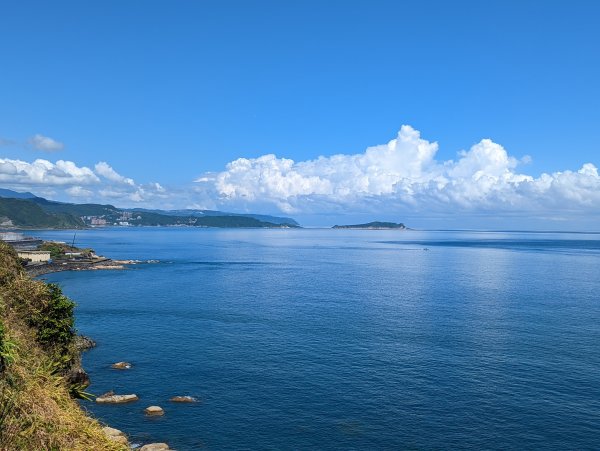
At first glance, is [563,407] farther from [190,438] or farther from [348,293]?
[348,293]

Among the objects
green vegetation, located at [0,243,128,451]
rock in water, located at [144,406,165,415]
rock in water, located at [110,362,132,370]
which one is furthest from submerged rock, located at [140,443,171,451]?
rock in water, located at [110,362,132,370]

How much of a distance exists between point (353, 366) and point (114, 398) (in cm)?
3354

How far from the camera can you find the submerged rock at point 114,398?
2255 inches

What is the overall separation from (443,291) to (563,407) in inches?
3316

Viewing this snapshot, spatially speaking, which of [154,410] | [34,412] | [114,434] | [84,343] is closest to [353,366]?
[154,410]

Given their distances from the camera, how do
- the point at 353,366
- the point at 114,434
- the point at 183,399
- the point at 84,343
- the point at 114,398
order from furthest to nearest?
1. the point at 84,343
2. the point at 353,366
3. the point at 183,399
4. the point at 114,398
5. the point at 114,434

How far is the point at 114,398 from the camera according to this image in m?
57.8

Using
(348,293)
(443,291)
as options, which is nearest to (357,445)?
(348,293)

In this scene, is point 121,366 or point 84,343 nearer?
point 121,366

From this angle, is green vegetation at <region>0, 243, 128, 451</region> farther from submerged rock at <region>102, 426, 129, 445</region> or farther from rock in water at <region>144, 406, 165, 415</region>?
rock in water at <region>144, 406, 165, 415</region>

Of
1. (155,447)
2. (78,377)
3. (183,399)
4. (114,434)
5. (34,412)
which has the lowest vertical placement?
(155,447)

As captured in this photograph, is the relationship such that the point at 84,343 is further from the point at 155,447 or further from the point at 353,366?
the point at 353,366

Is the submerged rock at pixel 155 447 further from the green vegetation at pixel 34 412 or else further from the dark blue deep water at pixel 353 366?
the green vegetation at pixel 34 412

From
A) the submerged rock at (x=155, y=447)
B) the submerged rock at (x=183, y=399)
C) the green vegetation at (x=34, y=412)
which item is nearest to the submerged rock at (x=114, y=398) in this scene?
the submerged rock at (x=183, y=399)
